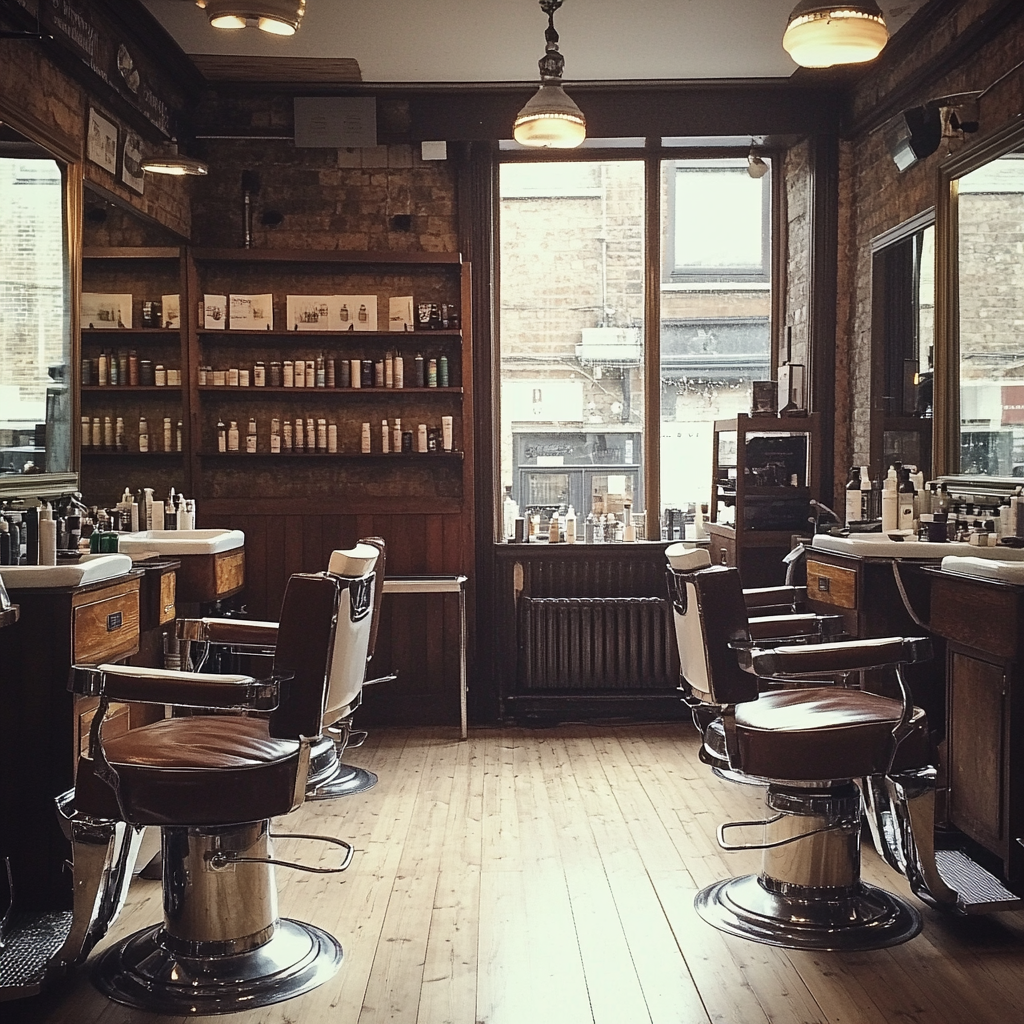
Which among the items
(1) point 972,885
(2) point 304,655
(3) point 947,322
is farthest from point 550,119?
(1) point 972,885

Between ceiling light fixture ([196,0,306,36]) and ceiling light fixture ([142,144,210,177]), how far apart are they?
4.75 ft

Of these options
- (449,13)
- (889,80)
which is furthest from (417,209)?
(889,80)

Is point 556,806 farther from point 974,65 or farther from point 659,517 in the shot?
point 974,65

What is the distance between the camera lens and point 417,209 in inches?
227

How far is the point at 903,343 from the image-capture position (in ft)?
16.5

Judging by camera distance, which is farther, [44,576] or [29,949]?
[44,576]

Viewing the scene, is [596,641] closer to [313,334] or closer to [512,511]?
[512,511]

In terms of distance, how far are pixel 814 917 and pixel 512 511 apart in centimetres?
323

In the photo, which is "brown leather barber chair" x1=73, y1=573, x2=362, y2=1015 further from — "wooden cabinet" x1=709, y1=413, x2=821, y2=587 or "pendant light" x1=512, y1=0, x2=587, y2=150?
"wooden cabinet" x1=709, y1=413, x2=821, y2=587

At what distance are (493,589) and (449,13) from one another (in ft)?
8.68

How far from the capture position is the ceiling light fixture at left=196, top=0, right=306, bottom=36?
3.36 metres

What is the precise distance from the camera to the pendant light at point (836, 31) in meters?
3.27

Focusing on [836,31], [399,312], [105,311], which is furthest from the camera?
[399,312]

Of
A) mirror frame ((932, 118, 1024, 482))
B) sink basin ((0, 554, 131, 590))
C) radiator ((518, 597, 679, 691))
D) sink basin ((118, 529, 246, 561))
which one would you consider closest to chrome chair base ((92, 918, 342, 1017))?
sink basin ((0, 554, 131, 590))
